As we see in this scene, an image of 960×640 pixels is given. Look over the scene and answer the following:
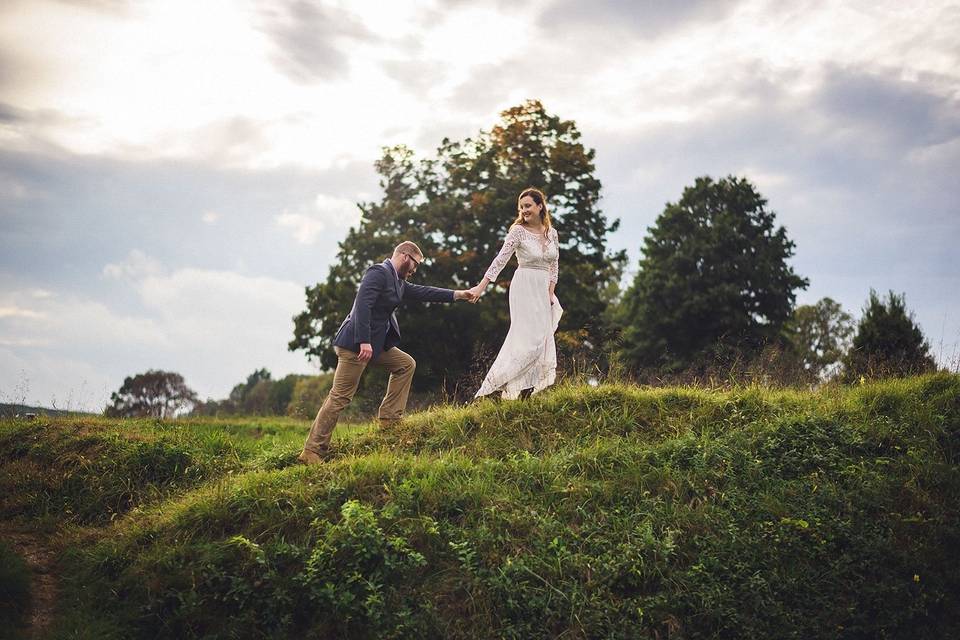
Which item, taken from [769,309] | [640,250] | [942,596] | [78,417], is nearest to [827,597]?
[942,596]

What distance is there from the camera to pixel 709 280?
1211 inches

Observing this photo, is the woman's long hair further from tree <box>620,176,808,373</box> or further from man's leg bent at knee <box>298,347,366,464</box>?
tree <box>620,176,808,373</box>

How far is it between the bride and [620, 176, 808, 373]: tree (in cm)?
2011

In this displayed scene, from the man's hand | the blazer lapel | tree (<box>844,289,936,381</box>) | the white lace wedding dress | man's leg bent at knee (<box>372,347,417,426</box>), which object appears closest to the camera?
the man's hand

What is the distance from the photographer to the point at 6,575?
6.71 metres

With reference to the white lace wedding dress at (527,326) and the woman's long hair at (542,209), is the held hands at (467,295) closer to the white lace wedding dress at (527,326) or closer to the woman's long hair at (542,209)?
the white lace wedding dress at (527,326)

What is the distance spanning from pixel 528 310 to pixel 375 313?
230 centimetres

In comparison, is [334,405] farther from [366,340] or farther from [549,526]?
[549,526]

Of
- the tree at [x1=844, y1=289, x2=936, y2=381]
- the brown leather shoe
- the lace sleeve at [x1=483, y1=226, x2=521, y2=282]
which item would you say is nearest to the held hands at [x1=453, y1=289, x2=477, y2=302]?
the lace sleeve at [x1=483, y1=226, x2=521, y2=282]

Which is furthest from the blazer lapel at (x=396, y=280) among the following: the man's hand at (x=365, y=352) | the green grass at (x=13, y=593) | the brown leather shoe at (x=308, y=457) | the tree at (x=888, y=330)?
the tree at (x=888, y=330)

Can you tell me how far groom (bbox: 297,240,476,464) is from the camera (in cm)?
926

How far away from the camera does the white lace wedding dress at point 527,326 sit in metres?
10.1

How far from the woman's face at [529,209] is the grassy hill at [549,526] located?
2750mm

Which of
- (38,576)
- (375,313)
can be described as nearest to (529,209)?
(375,313)
